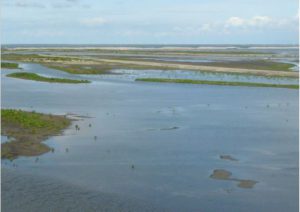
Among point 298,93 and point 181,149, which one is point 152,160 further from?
point 298,93

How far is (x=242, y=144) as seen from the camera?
21.7 m

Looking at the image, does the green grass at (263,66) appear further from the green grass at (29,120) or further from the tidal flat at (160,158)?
the green grass at (29,120)

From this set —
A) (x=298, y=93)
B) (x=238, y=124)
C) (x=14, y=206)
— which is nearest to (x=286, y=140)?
(x=238, y=124)

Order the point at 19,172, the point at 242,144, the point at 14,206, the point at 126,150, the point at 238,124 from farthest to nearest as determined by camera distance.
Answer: the point at 238,124
the point at 242,144
the point at 126,150
the point at 19,172
the point at 14,206

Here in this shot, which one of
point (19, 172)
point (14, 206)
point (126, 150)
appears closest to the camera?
point (14, 206)

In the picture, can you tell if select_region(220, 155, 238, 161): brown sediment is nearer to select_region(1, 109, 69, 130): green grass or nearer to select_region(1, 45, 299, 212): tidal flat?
select_region(1, 45, 299, 212): tidal flat

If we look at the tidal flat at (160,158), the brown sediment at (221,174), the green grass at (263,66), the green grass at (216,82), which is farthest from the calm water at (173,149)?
the green grass at (263,66)

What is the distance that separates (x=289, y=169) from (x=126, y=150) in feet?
20.9

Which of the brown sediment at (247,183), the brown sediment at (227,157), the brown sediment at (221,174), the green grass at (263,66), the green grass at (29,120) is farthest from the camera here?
the green grass at (263,66)

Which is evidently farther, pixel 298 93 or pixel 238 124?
pixel 298 93

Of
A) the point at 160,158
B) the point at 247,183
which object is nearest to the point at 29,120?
Result: the point at 160,158

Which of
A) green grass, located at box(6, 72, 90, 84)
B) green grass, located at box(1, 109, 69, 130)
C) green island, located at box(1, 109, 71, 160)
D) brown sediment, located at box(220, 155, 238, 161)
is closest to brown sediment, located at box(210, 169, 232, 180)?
brown sediment, located at box(220, 155, 238, 161)

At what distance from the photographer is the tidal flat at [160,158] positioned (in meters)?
14.5

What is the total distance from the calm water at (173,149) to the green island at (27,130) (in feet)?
2.20
